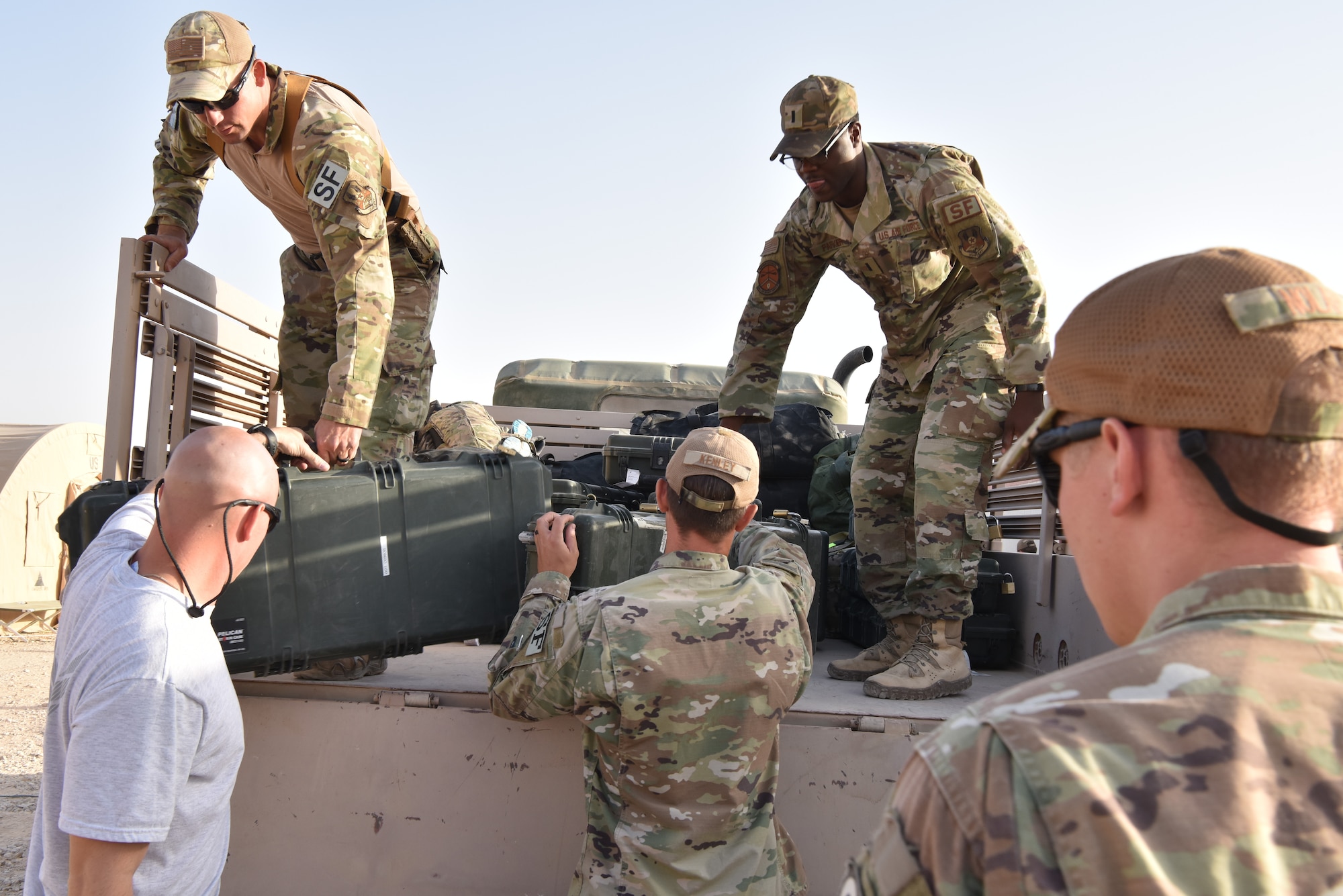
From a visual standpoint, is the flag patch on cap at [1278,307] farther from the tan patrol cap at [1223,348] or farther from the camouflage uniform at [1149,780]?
the camouflage uniform at [1149,780]

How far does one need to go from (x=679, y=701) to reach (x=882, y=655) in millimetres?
1236

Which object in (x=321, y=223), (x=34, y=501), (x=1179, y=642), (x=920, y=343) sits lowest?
(x=34, y=501)

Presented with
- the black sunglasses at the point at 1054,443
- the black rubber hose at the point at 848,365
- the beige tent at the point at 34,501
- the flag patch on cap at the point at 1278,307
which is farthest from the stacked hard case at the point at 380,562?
the beige tent at the point at 34,501

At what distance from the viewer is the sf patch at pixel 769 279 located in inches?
146

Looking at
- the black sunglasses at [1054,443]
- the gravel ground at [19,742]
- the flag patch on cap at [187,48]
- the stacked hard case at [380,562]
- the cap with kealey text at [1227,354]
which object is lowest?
the gravel ground at [19,742]

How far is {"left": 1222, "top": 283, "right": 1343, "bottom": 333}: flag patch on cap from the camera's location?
0.74m

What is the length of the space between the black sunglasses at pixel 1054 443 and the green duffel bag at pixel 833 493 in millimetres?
3292

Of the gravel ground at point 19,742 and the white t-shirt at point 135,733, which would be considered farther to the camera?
the gravel ground at point 19,742

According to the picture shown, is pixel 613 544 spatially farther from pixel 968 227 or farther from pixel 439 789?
pixel 968 227

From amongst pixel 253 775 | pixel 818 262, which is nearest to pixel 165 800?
pixel 253 775

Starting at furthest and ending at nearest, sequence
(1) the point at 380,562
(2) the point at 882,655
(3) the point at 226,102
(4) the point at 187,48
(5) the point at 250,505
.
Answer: (2) the point at 882,655
(3) the point at 226,102
(4) the point at 187,48
(1) the point at 380,562
(5) the point at 250,505

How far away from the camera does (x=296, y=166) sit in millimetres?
2992

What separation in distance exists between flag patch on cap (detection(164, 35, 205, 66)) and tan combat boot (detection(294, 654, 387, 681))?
168 cm

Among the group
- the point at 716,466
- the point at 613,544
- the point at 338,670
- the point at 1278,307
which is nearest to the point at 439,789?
the point at 338,670
